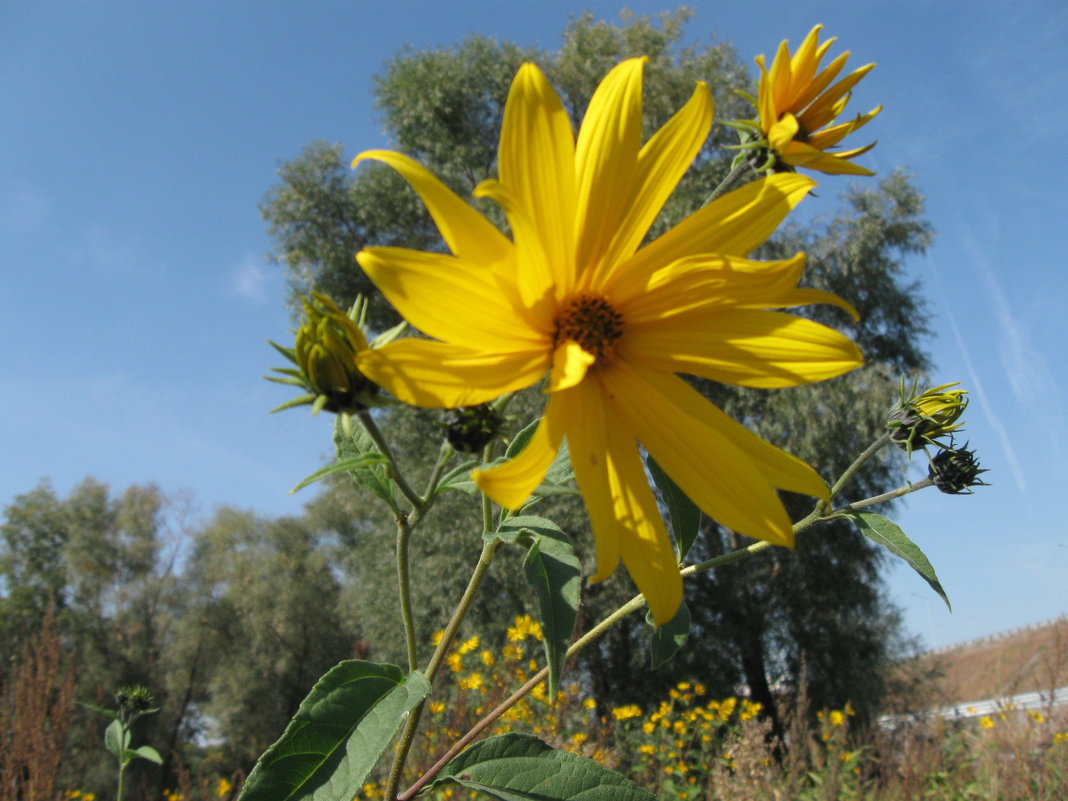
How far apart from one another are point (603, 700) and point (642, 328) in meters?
9.63

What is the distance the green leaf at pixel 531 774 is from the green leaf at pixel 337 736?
12 cm

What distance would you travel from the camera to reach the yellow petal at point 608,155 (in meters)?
0.66

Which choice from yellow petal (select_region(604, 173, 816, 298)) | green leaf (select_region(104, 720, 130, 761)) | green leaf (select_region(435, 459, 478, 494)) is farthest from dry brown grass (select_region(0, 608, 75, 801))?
yellow petal (select_region(604, 173, 816, 298))

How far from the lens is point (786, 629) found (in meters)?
10.5

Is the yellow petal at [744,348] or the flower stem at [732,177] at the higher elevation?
the flower stem at [732,177]

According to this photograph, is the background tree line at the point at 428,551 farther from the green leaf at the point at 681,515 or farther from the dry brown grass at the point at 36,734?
the green leaf at the point at 681,515

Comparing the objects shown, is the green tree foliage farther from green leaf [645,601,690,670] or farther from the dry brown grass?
green leaf [645,601,690,670]

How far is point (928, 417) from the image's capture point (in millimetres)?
1146

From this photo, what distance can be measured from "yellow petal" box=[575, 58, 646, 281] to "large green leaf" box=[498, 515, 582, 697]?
0.27 metres

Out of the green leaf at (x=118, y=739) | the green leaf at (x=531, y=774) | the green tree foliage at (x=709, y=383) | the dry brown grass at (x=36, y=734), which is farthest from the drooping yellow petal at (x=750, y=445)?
the green tree foliage at (x=709, y=383)

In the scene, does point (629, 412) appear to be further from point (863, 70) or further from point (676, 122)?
point (863, 70)

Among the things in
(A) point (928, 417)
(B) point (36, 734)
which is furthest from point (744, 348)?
(B) point (36, 734)

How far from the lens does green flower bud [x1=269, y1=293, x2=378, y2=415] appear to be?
618 millimetres

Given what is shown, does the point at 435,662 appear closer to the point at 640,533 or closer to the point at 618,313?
the point at 640,533
